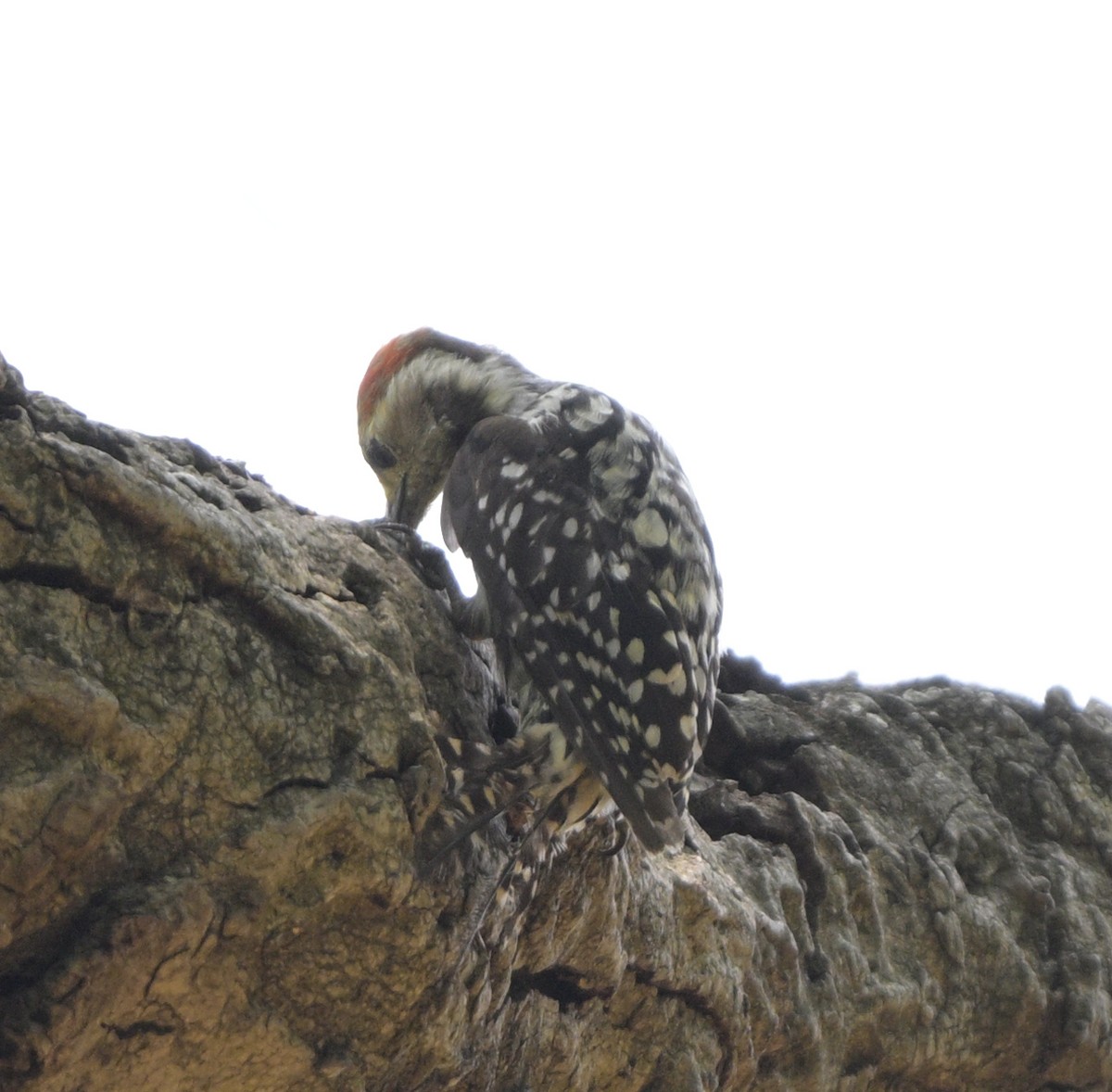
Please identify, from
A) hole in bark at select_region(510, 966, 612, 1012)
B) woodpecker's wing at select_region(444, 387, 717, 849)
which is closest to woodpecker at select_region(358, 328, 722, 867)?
woodpecker's wing at select_region(444, 387, 717, 849)

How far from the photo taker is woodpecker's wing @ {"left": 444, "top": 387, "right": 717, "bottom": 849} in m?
2.46

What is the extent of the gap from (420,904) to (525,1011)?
0.53 metres

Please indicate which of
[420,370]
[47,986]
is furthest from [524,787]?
[420,370]

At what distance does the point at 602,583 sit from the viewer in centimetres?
262

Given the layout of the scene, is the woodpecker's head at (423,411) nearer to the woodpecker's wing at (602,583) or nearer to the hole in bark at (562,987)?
the woodpecker's wing at (602,583)

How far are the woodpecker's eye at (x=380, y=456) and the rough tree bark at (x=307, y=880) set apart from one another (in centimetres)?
A: 92

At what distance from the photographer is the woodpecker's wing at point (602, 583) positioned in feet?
8.08

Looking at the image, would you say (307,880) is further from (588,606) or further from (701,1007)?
(701,1007)

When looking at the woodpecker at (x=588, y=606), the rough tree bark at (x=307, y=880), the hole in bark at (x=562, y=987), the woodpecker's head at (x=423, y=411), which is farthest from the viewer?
the woodpecker's head at (x=423, y=411)

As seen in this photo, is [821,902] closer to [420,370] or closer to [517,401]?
[517,401]

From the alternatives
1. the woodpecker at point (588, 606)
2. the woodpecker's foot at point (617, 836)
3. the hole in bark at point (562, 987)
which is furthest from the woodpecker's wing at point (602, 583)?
the hole in bark at point (562, 987)

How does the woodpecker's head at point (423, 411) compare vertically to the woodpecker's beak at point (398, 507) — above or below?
above

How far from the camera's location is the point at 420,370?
355cm

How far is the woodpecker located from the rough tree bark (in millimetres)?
134
